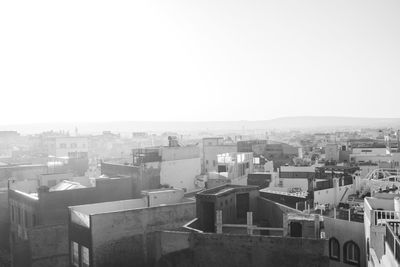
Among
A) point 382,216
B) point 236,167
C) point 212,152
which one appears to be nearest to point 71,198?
point 236,167

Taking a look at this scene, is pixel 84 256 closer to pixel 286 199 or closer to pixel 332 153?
pixel 286 199

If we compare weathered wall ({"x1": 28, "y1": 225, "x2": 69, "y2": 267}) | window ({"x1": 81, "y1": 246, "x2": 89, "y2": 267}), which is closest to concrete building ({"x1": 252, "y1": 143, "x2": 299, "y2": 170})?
weathered wall ({"x1": 28, "y1": 225, "x2": 69, "y2": 267})

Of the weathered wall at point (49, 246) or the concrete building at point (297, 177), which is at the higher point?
the concrete building at point (297, 177)

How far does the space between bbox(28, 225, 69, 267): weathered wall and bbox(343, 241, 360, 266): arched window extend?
19840 mm

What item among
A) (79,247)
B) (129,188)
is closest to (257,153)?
(129,188)

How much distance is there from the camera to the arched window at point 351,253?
972 inches

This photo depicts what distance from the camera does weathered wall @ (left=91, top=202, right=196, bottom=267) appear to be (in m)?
27.0

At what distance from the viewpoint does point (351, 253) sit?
24922 mm

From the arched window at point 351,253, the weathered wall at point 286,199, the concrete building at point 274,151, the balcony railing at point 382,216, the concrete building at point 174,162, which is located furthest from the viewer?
the concrete building at point 274,151

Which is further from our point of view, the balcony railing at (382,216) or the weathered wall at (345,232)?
the weathered wall at (345,232)

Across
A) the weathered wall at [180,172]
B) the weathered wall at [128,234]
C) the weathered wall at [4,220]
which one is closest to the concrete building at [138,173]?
the weathered wall at [180,172]

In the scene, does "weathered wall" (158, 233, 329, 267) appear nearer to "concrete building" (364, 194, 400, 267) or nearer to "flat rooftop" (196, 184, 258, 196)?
"concrete building" (364, 194, 400, 267)

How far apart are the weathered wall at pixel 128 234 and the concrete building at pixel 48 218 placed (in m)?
6.18

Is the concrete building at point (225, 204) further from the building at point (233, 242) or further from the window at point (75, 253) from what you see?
the window at point (75, 253)
